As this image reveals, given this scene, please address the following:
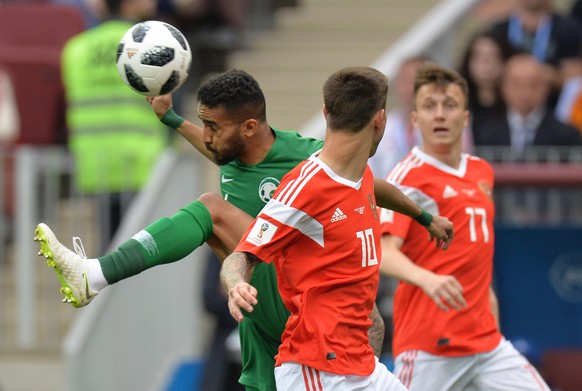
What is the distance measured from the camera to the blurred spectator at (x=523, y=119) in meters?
11.1

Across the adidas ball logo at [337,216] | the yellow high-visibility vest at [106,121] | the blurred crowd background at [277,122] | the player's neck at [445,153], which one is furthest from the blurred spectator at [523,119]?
the adidas ball logo at [337,216]

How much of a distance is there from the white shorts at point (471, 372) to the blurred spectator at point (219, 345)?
338 centimetres

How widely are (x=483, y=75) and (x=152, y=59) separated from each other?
5216mm

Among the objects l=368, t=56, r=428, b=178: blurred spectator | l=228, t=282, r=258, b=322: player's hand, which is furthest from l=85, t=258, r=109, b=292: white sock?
l=368, t=56, r=428, b=178: blurred spectator

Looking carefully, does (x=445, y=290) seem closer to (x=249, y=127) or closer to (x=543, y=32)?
(x=249, y=127)

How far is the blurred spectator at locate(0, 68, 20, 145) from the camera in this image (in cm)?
1385

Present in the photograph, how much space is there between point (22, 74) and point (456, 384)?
280 inches

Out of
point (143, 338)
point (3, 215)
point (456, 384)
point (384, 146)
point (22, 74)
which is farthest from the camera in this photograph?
point (22, 74)

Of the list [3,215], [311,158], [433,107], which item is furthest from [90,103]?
[311,158]

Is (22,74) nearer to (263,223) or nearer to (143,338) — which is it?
(143,338)

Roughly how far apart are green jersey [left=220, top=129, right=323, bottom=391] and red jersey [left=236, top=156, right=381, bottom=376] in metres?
0.41

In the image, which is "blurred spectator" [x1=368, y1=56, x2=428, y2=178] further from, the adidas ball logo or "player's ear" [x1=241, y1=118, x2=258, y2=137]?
the adidas ball logo

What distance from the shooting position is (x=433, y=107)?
7.82m

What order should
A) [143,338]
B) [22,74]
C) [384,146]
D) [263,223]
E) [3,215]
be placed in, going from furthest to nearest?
[22,74], [3,215], [143,338], [384,146], [263,223]
